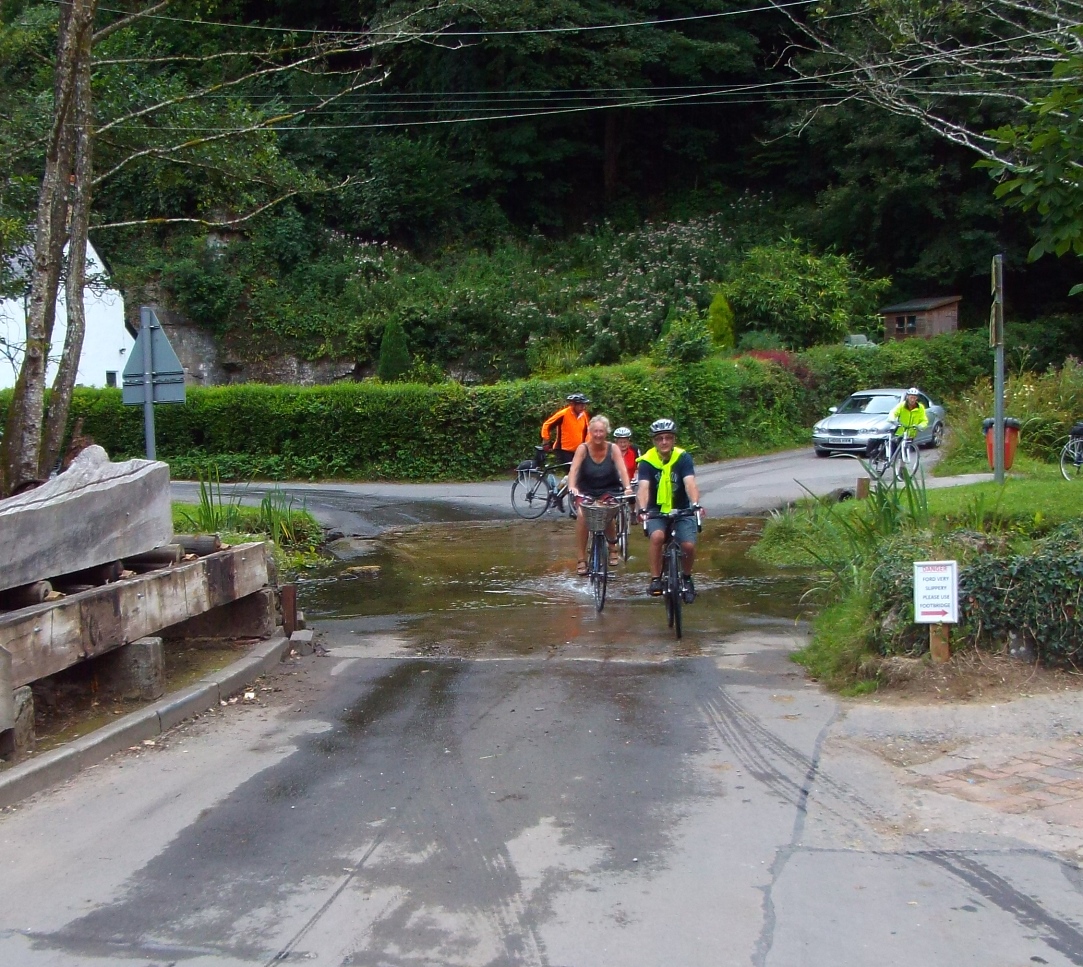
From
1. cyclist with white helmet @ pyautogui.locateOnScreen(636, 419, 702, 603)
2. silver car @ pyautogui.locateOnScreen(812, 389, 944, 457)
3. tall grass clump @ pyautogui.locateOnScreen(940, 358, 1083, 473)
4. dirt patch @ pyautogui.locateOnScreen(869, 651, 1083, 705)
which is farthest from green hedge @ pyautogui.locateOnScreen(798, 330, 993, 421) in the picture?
dirt patch @ pyautogui.locateOnScreen(869, 651, 1083, 705)

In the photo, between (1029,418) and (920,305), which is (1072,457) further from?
(920,305)

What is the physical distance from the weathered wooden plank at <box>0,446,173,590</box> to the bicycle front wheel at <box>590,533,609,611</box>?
4.26 m

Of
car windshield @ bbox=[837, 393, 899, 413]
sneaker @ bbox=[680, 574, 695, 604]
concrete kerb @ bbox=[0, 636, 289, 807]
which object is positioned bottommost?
concrete kerb @ bbox=[0, 636, 289, 807]

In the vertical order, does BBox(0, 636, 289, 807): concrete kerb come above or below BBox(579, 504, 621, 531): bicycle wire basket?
below

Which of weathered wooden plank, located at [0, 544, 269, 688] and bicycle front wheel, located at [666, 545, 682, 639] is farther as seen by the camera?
bicycle front wheel, located at [666, 545, 682, 639]

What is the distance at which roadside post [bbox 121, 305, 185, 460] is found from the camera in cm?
1088

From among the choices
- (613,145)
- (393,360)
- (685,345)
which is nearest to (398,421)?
(685,345)

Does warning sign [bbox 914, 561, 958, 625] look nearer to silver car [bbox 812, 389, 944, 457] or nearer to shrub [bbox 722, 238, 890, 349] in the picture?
silver car [bbox 812, 389, 944, 457]

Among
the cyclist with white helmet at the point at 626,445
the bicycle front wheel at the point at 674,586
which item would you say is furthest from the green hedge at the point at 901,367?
the bicycle front wheel at the point at 674,586

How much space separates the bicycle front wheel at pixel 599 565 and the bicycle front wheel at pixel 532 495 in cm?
755

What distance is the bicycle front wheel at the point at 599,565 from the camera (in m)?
10.9

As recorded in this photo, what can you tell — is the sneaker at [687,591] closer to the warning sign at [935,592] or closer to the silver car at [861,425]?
the warning sign at [935,592]

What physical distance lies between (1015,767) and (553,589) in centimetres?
670

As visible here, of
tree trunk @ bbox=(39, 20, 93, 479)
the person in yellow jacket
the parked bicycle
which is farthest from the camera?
the parked bicycle
